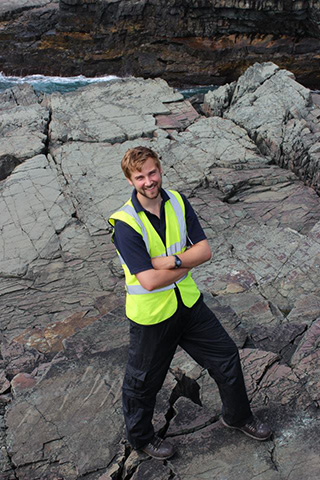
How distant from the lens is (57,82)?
28.9 meters

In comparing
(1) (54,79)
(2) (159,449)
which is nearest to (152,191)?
(2) (159,449)

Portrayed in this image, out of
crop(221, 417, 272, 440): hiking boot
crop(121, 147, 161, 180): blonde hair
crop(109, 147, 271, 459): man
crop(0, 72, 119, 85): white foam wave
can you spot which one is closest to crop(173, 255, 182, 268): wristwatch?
crop(109, 147, 271, 459): man

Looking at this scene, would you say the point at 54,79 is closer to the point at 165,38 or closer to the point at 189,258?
the point at 165,38

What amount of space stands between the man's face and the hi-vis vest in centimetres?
12

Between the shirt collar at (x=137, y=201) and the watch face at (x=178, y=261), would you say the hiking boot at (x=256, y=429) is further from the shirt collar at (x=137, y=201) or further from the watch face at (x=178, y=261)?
the shirt collar at (x=137, y=201)

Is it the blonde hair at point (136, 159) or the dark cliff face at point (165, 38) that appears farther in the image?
the dark cliff face at point (165, 38)

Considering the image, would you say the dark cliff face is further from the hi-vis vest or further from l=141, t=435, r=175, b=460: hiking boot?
l=141, t=435, r=175, b=460: hiking boot

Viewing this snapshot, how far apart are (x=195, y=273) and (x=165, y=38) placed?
2429cm

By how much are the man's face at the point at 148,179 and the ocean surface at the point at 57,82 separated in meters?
25.2

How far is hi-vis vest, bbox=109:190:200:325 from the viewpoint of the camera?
299 centimetres

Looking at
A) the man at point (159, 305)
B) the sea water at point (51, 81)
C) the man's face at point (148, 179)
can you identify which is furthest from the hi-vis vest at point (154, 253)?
the sea water at point (51, 81)

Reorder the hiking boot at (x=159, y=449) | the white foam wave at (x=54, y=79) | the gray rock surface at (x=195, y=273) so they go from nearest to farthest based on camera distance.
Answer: the hiking boot at (x=159, y=449)
the gray rock surface at (x=195, y=273)
the white foam wave at (x=54, y=79)

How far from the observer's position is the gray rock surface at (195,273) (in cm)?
331

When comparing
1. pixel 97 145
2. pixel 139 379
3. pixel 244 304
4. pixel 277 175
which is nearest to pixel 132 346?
pixel 139 379
